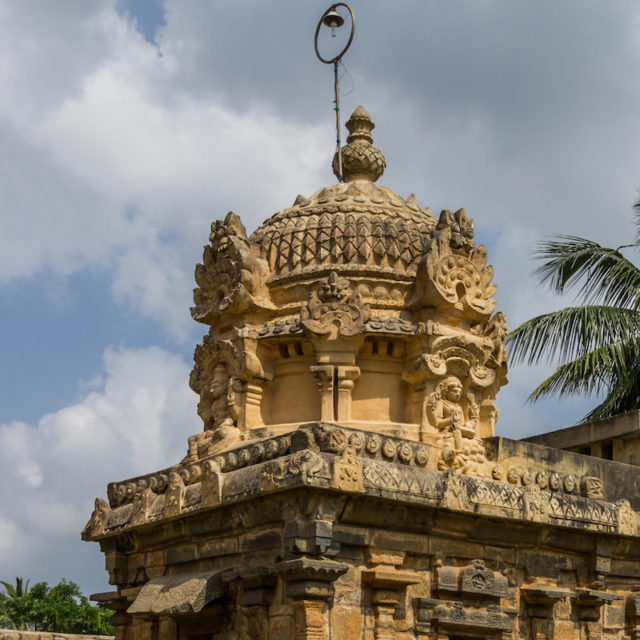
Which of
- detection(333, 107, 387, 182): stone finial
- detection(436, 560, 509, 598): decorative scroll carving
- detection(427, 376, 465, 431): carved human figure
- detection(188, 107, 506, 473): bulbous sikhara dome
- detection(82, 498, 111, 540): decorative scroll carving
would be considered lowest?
detection(436, 560, 509, 598): decorative scroll carving

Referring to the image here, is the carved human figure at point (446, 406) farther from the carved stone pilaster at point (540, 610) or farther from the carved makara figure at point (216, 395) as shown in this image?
the carved makara figure at point (216, 395)

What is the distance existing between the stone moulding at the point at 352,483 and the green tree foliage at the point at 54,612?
2357 centimetres

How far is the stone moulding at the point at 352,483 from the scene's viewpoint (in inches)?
456

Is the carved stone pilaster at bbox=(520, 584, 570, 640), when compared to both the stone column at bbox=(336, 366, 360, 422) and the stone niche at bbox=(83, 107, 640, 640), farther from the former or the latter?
the stone column at bbox=(336, 366, 360, 422)

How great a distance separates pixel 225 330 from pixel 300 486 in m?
3.89

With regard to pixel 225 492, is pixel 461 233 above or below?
above

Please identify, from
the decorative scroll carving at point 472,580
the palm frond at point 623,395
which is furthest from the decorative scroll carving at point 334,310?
the palm frond at point 623,395

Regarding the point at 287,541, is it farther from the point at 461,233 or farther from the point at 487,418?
the point at 461,233

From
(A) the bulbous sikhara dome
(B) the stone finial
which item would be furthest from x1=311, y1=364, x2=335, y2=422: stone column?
(B) the stone finial

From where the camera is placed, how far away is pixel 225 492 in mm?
12461

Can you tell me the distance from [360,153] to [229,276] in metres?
2.76

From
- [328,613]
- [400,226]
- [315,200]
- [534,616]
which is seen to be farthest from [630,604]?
[315,200]

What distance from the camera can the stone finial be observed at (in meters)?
15.9

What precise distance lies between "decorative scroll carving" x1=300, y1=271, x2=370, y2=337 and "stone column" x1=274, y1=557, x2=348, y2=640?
328 cm
